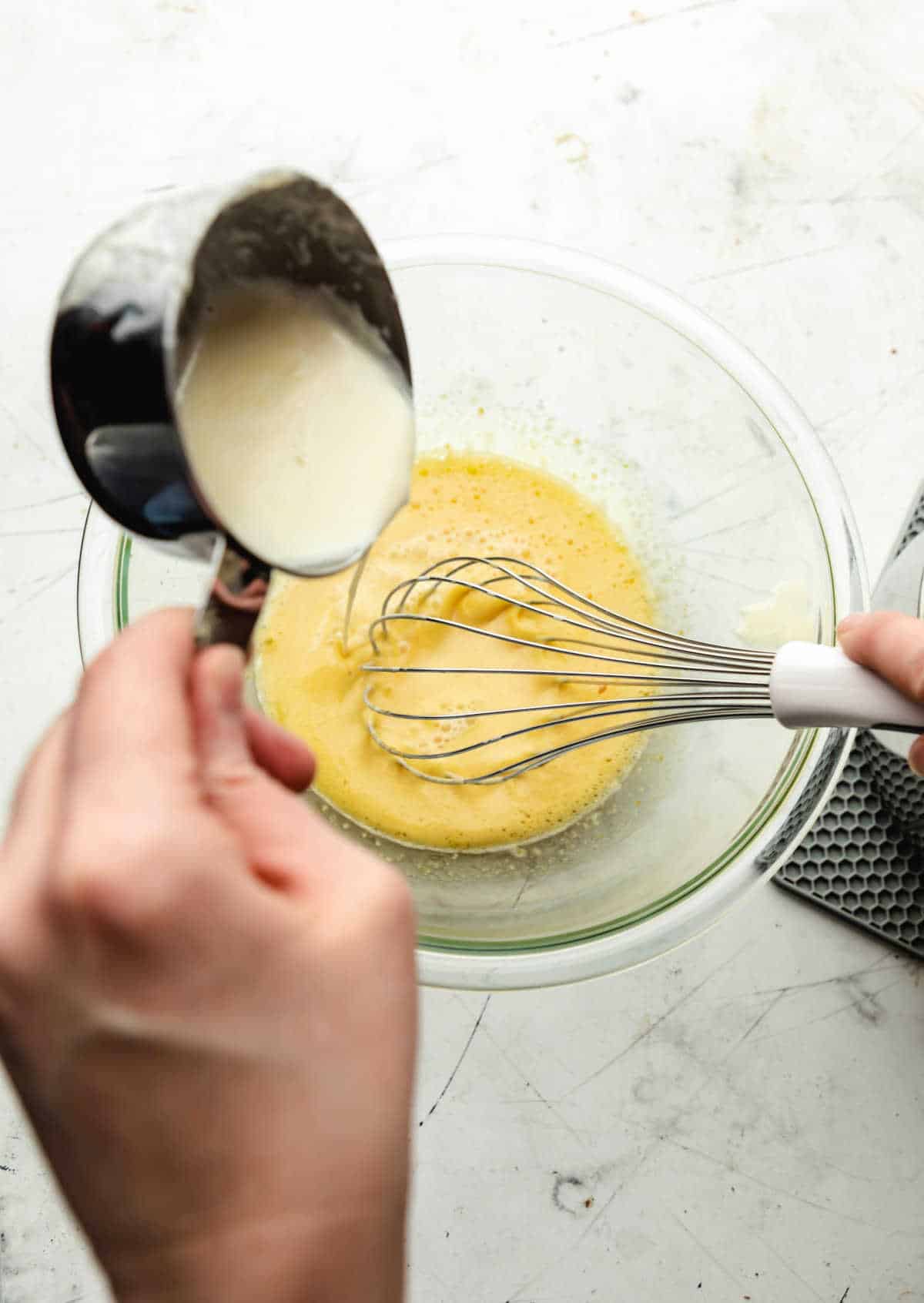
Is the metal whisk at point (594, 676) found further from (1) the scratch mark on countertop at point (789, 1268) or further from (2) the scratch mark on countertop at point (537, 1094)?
(1) the scratch mark on countertop at point (789, 1268)

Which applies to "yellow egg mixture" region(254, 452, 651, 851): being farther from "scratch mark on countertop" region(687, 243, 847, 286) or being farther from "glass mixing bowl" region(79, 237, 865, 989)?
"scratch mark on countertop" region(687, 243, 847, 286)

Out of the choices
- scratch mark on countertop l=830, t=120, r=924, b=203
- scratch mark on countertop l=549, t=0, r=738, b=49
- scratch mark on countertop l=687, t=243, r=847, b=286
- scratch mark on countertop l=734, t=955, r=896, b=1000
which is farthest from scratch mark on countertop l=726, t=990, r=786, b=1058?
scratch mark on countertop l=549, t=0, r=738, b=49

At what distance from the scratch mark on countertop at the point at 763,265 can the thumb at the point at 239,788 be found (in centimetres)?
78

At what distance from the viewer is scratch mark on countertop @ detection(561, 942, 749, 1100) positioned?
0.97 meters

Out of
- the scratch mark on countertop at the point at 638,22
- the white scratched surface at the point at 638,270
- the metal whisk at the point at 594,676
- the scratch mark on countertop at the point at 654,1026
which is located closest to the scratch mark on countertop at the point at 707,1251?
the white scratched surface at the point at 638,270

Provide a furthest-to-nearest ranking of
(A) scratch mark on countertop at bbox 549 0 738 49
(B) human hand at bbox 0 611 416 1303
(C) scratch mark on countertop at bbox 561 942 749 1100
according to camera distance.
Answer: (A) scratch mark on countertop at bbox 549 0 738 49 → (C) scratch mark on countertop at bbox 561 942 749 1100 → (B) human hand at bbox 0 611 416 1303

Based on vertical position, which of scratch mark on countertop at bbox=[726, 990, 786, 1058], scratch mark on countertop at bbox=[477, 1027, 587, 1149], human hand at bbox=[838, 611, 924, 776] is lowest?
scratch mark on countertop at bbox=[477, 1027, 587, 1149]

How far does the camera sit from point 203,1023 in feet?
1.59

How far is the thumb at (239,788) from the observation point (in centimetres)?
53

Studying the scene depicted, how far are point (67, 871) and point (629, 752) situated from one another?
0.63m

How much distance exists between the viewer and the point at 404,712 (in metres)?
1.02

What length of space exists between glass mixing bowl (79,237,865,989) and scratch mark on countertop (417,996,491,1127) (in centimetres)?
11

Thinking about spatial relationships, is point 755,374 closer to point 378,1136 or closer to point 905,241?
point 905,241

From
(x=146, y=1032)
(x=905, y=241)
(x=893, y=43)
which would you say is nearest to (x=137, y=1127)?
(x=146, y=1032)
